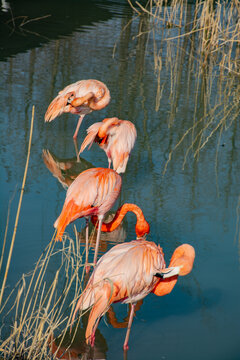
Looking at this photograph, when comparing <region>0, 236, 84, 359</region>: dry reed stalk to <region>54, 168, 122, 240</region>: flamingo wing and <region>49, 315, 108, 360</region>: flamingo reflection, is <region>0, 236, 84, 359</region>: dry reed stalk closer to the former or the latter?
<region>49, 315, 108, 360</region>: flamingo reflection

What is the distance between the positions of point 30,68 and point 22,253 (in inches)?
179

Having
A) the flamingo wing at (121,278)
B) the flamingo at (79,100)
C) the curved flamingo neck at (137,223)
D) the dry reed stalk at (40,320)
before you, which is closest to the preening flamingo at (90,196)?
the curved flamingo neck at (137,223)

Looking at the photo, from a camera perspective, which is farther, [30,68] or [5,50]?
[5,50]

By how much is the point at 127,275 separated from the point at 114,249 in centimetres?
21

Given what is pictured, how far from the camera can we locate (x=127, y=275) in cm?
257

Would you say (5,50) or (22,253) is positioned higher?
(5,50)

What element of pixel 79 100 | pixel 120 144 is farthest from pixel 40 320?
pixel 79 100

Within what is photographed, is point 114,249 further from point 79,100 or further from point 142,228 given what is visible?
point 79,100

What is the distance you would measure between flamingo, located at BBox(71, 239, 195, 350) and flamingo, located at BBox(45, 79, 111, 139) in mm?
2717

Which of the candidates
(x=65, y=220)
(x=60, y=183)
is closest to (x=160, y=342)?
(x=65, y=220)

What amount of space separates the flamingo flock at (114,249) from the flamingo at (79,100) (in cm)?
56

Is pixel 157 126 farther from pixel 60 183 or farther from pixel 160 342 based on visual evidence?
pixel 160 342

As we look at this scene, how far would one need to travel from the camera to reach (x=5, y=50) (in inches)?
316

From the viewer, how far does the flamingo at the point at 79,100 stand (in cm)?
526
